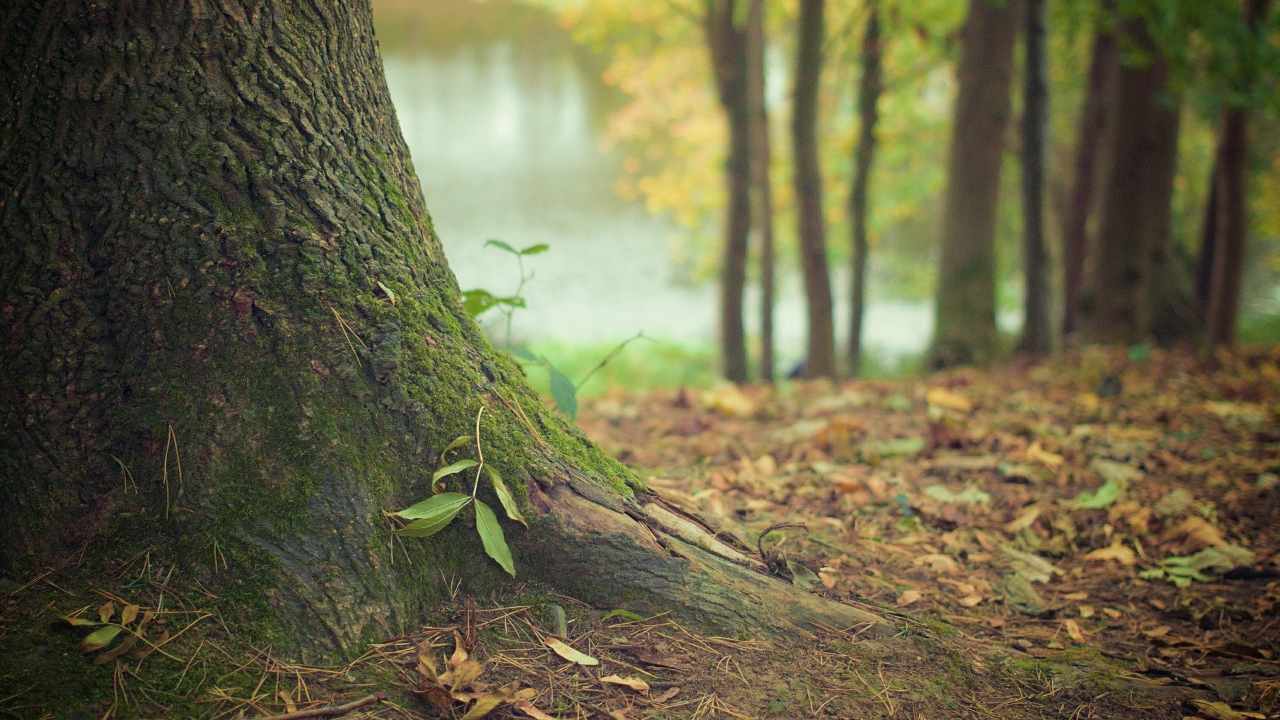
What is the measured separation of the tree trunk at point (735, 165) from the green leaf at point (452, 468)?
6.29m

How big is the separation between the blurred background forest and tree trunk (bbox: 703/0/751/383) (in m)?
0.03

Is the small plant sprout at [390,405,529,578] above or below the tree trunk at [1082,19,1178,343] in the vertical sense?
below

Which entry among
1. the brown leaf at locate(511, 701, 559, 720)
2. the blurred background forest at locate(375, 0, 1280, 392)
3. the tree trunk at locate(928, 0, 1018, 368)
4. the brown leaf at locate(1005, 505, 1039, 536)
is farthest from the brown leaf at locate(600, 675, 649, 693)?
the tree trunk at locate(928, 0, 1018, 368)

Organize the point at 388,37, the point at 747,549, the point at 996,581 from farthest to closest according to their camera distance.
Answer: the point at 388,37 < the point at 996,581 < the point at 747,549

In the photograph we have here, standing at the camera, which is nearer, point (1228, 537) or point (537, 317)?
point (1228, 537)

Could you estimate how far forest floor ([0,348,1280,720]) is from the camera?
1.68m

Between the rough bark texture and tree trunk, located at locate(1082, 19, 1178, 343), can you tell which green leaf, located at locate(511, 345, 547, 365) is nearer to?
the rough bark texture

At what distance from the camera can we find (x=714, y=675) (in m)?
1.80

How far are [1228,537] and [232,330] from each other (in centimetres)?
300

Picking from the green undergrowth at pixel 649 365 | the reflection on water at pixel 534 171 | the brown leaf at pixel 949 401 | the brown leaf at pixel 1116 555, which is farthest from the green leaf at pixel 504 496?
the reflection on water at pixel 534 171

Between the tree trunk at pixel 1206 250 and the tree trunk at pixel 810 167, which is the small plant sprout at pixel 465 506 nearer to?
the tree trunk at pixel 810 167

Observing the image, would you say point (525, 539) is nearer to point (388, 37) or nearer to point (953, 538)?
point (953, 538)

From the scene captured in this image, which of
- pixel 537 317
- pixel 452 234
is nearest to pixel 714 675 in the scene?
pixel 537 317

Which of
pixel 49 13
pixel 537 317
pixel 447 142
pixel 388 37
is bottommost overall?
pixel 537 317
